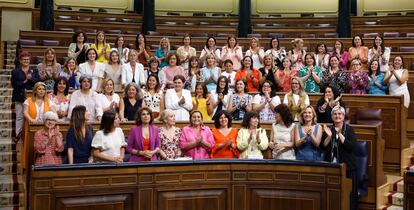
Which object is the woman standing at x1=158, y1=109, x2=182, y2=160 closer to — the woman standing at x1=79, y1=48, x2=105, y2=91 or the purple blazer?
the purple blazer

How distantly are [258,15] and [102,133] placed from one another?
10.5m

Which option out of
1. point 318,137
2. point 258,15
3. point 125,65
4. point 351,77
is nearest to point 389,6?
point 258,15

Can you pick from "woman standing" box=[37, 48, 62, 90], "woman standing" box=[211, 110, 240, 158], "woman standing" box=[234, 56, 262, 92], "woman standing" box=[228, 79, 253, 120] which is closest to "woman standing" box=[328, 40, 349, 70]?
"woman standing" box=[234, 56, 262, 92]

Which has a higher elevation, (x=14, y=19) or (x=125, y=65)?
(x=14, y=19)

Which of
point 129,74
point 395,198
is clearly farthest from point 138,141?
point 395,198

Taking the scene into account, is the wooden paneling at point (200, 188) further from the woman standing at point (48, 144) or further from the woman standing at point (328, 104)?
the woman standing at point (328, 104)

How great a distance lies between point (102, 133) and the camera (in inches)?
204

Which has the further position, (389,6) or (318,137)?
(389,6)

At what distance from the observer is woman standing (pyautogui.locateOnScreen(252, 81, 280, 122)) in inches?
259

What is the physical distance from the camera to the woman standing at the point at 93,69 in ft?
23.5

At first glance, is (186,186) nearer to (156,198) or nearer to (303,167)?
(156,198)

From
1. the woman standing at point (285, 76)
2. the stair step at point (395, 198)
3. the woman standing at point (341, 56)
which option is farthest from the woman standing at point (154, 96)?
the woman standing at point (341, 56)

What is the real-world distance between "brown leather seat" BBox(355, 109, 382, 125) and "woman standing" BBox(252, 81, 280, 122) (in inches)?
36.7

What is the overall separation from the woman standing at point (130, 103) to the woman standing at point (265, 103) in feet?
4.01
